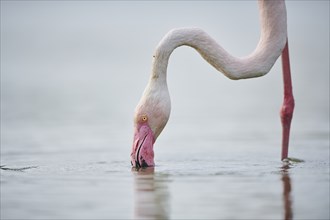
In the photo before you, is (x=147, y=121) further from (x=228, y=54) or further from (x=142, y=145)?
(x=228, y=54)

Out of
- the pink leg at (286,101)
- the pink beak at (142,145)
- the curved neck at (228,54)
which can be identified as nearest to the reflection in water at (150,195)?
the pink beak at (142,145)

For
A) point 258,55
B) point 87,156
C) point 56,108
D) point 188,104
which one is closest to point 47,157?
point 87,156

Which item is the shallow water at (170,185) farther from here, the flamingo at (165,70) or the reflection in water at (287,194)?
the flamingo at (165,70)

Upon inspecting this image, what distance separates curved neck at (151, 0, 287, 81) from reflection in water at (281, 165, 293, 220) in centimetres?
126

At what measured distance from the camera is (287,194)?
9930mm

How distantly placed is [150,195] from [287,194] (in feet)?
A: 4.26

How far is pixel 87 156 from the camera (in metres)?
13.7

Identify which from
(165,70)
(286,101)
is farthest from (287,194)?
(286,101)

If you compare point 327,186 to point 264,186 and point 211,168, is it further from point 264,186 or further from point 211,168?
point 211,168

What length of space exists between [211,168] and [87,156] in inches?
86.0

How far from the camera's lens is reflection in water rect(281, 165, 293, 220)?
8.89 meters

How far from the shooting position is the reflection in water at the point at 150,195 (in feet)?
29.9

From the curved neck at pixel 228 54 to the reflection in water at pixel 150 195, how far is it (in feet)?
3.97

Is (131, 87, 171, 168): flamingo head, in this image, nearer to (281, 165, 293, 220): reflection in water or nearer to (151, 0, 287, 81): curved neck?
(151, 0, 287, 81): curved neck
